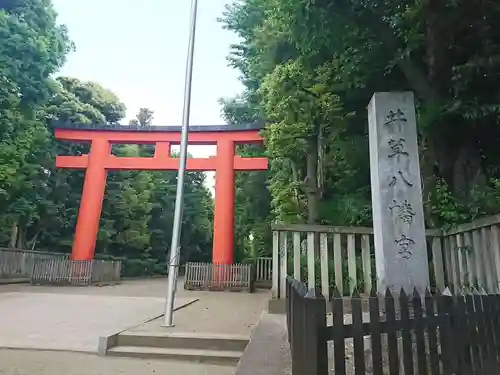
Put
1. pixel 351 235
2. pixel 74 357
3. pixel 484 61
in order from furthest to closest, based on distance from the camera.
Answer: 1. pixel 351 235
2. pixel 484 61
3. pixel 74 357

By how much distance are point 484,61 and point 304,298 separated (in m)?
5.08

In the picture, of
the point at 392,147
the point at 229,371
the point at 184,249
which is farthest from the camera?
the point at 184,249

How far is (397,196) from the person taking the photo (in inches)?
190

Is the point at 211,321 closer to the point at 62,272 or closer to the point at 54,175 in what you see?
the point at 62,272

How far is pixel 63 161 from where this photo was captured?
17.0 meters

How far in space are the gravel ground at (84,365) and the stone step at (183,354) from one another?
0.12 m

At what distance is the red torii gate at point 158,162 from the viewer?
15.6 metres

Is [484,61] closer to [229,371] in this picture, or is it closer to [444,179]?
[444,179]

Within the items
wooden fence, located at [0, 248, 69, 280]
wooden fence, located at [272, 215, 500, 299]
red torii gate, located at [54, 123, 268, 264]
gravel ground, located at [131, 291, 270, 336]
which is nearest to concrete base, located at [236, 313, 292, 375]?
gravel ground, located at [131, 291, 270, 336]

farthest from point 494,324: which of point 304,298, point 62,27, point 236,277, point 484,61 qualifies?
point 62,27

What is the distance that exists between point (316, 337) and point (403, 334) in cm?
70

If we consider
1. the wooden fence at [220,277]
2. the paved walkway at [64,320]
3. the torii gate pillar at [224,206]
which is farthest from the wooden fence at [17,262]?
the torii gate pillar at [224,206]

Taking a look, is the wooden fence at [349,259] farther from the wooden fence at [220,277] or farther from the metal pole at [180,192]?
the wooden fence at [220,277]

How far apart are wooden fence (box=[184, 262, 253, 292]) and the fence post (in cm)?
1334
